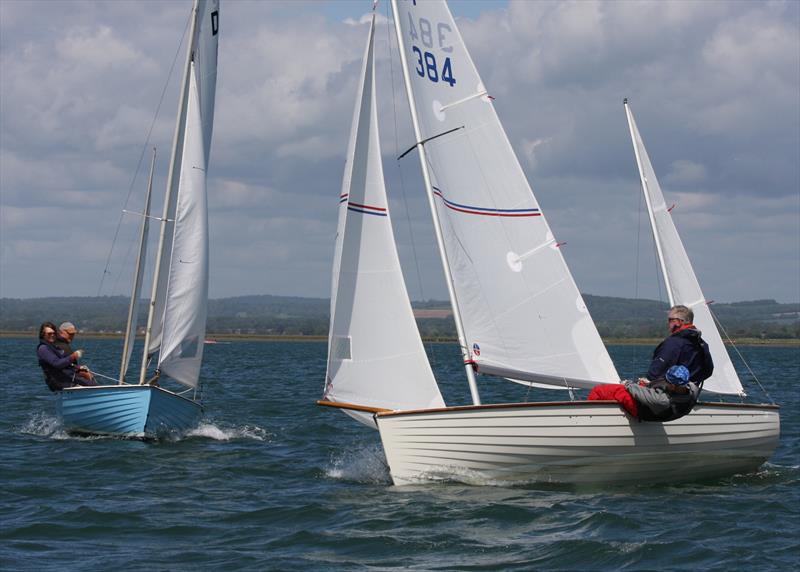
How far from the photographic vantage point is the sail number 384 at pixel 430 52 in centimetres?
1315

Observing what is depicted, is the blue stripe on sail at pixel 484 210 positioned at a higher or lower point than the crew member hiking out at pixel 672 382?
higher

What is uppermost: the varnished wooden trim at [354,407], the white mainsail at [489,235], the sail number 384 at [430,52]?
the sail number 384 at [430,52]

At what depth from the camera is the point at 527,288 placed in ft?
42.8

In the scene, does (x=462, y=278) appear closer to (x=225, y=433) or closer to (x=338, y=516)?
(x=338, y=516)

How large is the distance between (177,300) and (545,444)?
8044mm

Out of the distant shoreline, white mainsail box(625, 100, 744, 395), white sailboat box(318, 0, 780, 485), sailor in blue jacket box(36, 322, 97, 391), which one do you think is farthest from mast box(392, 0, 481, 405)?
the distant shoreline

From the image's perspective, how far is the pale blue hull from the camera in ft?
54.5

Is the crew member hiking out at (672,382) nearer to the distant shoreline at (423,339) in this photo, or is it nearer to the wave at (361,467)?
the wave at (361,467)

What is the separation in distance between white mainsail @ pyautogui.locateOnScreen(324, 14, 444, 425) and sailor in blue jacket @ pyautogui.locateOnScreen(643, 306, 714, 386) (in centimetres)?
250

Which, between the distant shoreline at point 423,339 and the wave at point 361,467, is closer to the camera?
the wave at point 361,467

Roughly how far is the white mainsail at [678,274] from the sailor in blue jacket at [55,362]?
8.71 meters

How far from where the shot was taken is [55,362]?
55.6ft

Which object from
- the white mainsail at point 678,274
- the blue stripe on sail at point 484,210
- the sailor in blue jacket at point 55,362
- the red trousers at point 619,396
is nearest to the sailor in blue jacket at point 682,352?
the red trousers at point 619,396

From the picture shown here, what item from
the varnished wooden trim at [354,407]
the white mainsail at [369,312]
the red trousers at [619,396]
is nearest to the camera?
the red trousers at [619,396]
